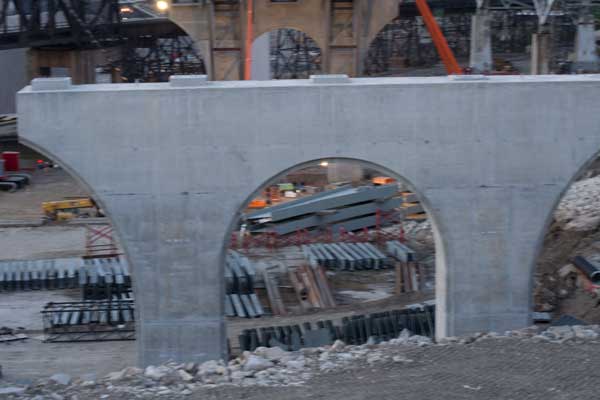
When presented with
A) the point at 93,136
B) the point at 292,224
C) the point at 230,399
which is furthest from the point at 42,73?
the point at 230,399

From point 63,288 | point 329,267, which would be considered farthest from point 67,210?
point 329,267

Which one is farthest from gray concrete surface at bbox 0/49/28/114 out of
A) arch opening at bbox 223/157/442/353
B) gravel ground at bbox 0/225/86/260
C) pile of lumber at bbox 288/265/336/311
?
pile of lumber at bbox 288/265/336/311

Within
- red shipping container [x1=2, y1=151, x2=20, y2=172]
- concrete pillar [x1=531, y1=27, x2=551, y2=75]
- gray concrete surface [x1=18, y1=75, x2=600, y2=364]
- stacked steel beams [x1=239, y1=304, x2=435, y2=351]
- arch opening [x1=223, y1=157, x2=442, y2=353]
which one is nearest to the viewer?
gray concrete surface [x1=18, y1=75, x2=600, y2=364]

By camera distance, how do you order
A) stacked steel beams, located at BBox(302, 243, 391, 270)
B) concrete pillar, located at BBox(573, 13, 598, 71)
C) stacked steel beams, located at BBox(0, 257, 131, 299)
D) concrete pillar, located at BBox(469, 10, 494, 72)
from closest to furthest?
stacked steel beams, located at BBox(0, 257, 131, 299), stacked steel beams, located at BBox(302, 243, 391, 270), concrete pillar, located at BBox(573, 13, 598, 71), concrete pillar, located at BBox(469, 10, 494, 72)

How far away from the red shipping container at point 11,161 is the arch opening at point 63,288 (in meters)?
4.60

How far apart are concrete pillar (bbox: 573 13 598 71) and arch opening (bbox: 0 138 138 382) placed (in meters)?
22.7

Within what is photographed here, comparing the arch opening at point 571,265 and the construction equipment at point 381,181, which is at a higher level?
the construction equipment at point 381,181

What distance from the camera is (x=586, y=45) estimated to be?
1666 inches

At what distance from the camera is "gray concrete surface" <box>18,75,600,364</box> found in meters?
13.6

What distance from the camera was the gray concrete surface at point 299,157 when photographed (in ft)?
44.7

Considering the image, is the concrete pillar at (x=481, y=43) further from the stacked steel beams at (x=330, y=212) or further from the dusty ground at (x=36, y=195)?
the stacked steel beams at (x=330, y=212)

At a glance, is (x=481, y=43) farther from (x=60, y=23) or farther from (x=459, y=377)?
(x=459, y=377)

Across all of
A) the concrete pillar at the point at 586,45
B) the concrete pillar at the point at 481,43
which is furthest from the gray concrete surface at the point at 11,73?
the concrete pillar at the point at 586,45

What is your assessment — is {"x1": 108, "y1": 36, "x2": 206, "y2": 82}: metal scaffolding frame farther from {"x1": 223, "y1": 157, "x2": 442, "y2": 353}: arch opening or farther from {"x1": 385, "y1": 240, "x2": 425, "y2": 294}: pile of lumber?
{"x1": 385, "y1": 240, "x2": 425, "y2": 294}: pile of lumber
